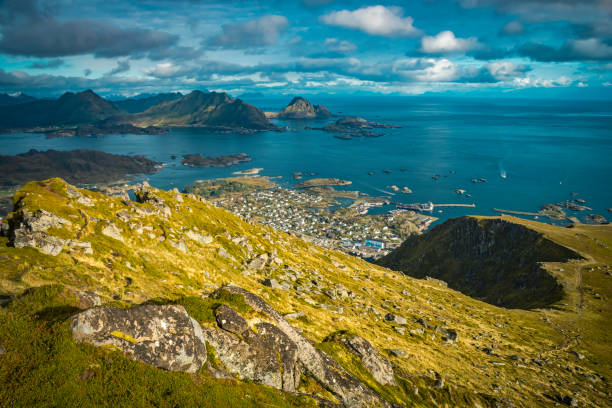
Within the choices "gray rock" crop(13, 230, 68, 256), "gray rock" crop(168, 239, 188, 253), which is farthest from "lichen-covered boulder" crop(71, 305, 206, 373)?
"gray rock" crop(168, 239, 188, 253)

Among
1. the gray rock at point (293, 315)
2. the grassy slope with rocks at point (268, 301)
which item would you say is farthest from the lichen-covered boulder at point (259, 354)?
the gray rock at point (293, 315)

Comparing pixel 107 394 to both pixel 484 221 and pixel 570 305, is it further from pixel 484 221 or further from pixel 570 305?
pixel 484 221

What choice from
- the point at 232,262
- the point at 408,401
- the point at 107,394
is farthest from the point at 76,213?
the point at 408,401

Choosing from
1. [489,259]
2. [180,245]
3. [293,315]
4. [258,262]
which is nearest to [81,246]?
[180,245]

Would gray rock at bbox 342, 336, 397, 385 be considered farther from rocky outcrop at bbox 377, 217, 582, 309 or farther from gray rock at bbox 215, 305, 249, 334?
rocky outcrop at bbox 377, 217, 582, 309

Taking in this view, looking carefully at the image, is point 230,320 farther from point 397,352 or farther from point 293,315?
point 397,352
